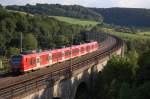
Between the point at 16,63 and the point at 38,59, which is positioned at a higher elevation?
the point at 16,63

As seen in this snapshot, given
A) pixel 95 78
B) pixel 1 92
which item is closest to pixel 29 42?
pixel 95 78

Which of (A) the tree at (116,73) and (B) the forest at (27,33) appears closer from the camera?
(A) the tree at (116,73)

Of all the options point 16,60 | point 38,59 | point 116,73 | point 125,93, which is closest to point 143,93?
point 125,93

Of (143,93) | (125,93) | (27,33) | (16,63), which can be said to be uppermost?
(16,63)

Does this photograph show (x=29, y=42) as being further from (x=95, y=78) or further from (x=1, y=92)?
(x=1, y=92)

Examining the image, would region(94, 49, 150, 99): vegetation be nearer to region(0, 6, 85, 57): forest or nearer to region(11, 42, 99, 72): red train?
region(11, 42, 99, 72): red train

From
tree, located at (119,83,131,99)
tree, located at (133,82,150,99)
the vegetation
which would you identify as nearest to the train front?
the vegetation

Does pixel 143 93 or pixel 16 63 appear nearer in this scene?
pixel 143 93

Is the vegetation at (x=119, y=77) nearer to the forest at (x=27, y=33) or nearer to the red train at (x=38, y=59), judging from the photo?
the red train at (x=38, y=59)

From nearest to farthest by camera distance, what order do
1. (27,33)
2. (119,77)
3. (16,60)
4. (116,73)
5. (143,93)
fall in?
(143,93), (16,60), (119,77), (116,73), (27,33)

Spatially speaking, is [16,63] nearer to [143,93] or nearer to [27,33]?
[143,93]

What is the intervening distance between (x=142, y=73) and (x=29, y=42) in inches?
2377

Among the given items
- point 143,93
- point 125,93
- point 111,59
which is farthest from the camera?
point 111,59

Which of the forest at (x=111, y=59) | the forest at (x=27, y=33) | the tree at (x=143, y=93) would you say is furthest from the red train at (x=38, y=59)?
the forest at (x=27, y=33)
